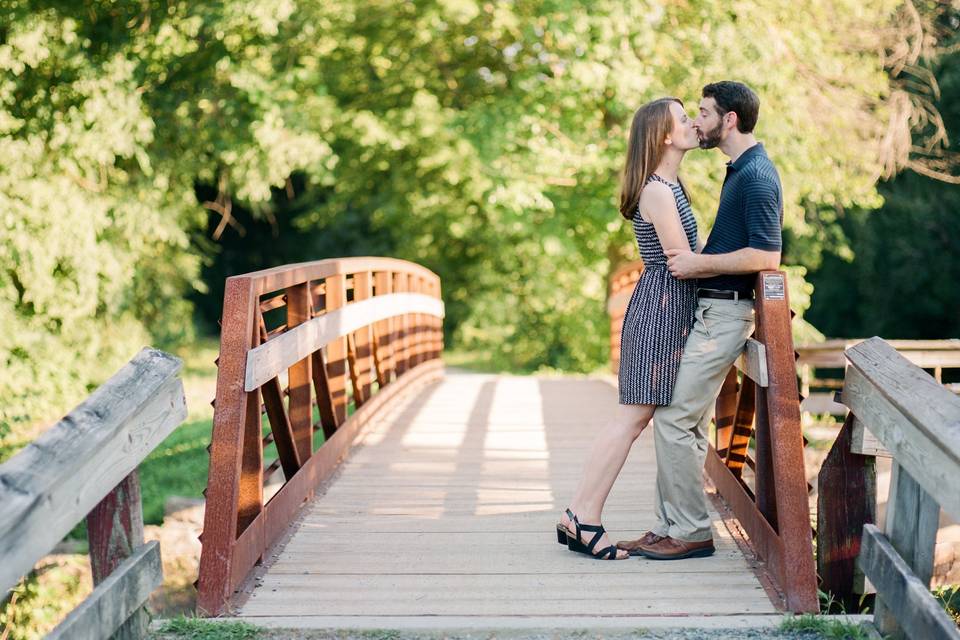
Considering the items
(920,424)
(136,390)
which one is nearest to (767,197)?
(920,424)

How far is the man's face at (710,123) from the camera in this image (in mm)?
3951

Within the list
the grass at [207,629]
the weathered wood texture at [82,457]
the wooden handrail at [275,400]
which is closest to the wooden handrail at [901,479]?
the grass at [207,629]

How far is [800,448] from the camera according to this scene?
3.65 metres

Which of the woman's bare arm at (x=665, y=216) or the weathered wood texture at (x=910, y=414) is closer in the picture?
the weathered wood texture at (x=910, y=414)

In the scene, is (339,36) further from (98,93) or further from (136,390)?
(136,390)

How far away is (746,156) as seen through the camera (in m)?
3.86

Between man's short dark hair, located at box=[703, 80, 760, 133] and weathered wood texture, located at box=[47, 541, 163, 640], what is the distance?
2.49 meters

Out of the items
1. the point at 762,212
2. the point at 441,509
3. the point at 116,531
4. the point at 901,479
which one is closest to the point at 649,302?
the point at 762,212

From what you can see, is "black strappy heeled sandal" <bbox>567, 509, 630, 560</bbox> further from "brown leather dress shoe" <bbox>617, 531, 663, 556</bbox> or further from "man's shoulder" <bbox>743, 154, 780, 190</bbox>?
"man's shoulder" <bbox>743, 154, 780, 190</bbox>

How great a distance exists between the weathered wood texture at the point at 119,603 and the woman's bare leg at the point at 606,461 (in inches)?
64.8

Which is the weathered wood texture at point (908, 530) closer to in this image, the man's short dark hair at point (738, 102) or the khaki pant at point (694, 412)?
the khaki pant at point (694, 412)

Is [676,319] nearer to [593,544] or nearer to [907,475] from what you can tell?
[593,544]

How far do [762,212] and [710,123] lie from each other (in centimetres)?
44

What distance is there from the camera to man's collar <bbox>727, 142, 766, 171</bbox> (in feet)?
12.6
